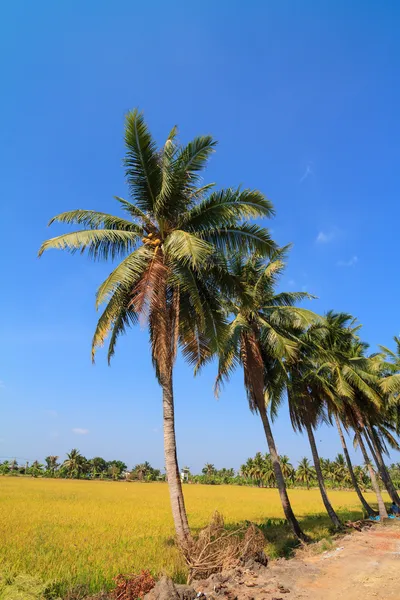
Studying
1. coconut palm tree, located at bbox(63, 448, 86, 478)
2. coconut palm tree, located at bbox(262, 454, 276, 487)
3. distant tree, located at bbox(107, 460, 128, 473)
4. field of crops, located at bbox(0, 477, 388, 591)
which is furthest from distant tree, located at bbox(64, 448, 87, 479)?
field of crops, located at bbox(0, 477, 388, 591)

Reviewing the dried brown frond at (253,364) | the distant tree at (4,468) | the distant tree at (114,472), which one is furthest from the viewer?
the distant tree at (114,472)

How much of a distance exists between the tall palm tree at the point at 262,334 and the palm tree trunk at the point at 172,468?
3.73m

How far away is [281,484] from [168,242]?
10573mm

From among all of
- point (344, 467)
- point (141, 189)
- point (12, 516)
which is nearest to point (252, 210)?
point (141, 189)

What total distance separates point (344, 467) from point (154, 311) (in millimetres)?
79651

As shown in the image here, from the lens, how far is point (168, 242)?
361 inches

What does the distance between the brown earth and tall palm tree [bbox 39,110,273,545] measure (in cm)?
195

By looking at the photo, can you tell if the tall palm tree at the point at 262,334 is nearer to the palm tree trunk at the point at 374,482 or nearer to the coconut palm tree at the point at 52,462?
the palm tree trunk at the point at 374,482

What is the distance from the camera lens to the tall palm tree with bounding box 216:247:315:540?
13.4 m

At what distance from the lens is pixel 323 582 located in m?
7.48

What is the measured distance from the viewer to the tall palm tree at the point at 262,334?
43.8 ft

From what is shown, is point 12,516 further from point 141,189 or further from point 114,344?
point 141,189

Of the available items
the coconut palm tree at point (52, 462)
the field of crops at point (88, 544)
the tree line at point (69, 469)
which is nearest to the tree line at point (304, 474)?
the tree line at point (69, 469)

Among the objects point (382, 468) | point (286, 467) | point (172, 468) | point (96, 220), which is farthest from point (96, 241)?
point (286, 467)
